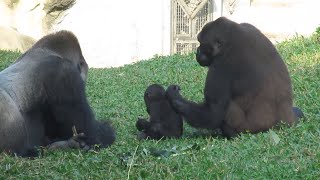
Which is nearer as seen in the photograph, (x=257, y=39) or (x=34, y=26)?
(x=257, y=39)

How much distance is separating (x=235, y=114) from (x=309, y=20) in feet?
→ 33.4

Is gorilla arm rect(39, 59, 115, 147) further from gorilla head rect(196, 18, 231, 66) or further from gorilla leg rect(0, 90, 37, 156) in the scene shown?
gorilla head rect(196, 18, 231, 66)

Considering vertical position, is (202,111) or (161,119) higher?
(202,111)

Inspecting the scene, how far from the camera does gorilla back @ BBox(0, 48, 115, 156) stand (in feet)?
16.8

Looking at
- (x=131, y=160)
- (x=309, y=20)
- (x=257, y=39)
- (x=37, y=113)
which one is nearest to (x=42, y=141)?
(x=37, y=113)

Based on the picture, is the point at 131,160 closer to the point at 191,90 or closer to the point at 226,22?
the point at 226,22

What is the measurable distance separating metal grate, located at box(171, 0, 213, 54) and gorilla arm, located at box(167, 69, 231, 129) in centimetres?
915

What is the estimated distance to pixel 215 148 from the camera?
5094 millimetres

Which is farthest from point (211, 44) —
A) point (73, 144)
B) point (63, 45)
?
point (73, 144)

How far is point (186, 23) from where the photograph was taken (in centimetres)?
1508

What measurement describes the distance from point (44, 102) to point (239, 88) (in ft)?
5.46

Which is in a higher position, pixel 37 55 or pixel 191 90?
pixel 37 55

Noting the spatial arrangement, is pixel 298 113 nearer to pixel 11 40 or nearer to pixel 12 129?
pixel 12 129

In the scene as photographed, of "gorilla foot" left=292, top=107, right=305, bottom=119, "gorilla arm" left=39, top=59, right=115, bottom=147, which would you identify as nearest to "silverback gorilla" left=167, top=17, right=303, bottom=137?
"gorilla foot" left=292, top=107, right=305, bottom=119
